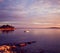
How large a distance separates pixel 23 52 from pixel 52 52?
10551 millimetres

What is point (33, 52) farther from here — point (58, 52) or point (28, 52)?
point (58, 52)

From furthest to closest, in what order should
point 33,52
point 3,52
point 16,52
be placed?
point 33,52 < point 16,52 < point 3,52

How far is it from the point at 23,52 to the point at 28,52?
1.60 metres

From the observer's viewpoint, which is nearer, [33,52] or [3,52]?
[3,52]

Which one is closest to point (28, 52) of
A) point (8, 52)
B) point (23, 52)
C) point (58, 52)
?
point (23, 52)

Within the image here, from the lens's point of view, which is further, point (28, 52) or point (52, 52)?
point (52, 52)

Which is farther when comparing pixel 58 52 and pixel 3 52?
pixel 58 52

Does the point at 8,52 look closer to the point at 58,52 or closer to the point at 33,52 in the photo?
the point at 33,52

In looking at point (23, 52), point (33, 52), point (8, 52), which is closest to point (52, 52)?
point (33, 52)

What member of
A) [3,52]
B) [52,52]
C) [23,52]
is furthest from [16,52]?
[52,52]

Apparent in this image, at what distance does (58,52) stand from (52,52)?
80.2 inches

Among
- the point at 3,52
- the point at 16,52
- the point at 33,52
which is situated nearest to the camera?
the point at 3,52

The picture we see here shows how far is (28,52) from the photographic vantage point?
145 ft

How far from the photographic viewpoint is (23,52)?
43812 millimetres
